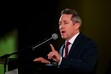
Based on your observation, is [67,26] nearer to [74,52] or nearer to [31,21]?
[74,52]

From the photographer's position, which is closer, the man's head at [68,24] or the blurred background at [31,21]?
the man's head at [68,24]

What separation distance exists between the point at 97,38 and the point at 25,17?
1.09 m

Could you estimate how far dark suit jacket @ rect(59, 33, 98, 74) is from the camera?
5.62 ft

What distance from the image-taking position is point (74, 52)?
193cm

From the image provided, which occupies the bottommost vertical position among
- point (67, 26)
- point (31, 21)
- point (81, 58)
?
point (81, 58)

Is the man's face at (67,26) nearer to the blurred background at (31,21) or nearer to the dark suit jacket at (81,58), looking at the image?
the dark suit jacket at (81,58)

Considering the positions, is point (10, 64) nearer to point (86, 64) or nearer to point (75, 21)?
point (86, 64)

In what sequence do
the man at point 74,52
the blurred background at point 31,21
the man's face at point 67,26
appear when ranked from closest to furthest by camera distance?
the man at point 74,52 → the man's face at point 67,26 → the blurred background at point 31,21

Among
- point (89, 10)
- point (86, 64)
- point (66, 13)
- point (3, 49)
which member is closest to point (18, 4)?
point (3, 49)

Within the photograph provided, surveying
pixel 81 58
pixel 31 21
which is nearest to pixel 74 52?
pixel 81 58

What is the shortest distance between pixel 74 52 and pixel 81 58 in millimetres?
92

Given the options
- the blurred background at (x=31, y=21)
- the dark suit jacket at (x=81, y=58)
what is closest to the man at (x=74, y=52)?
the dark suit jacket at (x=81, y=58)

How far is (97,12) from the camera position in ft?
10.6

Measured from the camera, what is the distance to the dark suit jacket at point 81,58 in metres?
1.71
